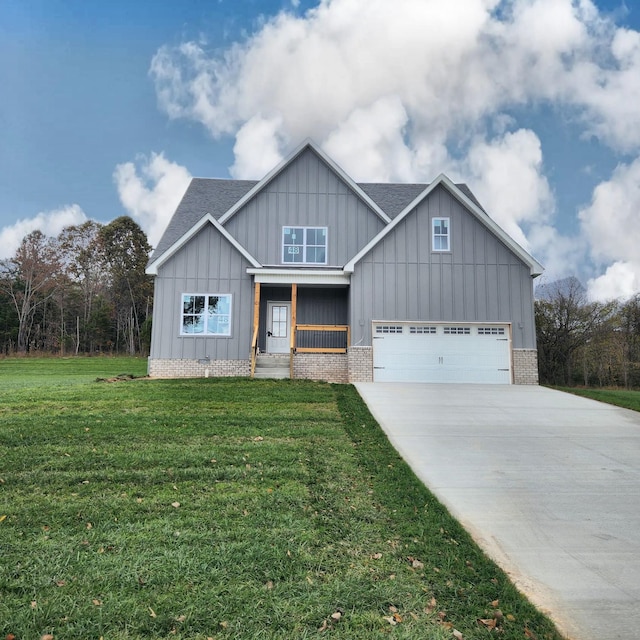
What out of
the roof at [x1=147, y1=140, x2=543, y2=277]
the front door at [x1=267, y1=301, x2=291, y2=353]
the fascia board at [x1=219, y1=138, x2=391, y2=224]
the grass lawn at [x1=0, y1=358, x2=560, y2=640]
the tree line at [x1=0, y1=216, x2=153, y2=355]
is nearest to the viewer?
the grass lawn at [x1=0, y1=358, x2=560, y2=640]

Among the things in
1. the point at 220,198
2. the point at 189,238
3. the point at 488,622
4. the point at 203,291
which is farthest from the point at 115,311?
the point at 488,622

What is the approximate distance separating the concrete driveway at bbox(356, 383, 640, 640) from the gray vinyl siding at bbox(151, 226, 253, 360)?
21.5 feet

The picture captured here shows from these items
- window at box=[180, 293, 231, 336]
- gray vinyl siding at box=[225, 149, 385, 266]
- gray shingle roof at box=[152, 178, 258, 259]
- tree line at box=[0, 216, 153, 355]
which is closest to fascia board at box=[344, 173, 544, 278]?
gray vinyl siding at box=[225, 149, 385, 266]

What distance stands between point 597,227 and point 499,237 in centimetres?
1619

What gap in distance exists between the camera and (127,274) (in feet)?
123

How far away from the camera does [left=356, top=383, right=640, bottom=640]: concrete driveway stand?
2836mm

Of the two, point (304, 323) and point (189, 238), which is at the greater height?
point (189, 238)

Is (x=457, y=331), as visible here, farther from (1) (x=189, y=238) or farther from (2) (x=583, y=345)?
(2) (x=583, y=345)

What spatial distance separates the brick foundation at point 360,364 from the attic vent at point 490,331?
12.4 feet

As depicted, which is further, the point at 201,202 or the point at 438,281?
the point at 201,202

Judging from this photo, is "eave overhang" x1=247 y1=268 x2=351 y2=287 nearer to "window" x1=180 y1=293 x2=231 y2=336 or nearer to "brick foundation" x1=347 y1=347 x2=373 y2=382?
"window" x1=180 y1=293 x2=231 y2=336

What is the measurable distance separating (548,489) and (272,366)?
10624 millimetres

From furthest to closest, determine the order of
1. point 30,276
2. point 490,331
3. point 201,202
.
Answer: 1. point 30,276
2. point 201,202
3. point 490,331

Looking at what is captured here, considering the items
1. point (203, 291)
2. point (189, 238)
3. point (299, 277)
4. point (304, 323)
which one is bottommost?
point (304, 323)
